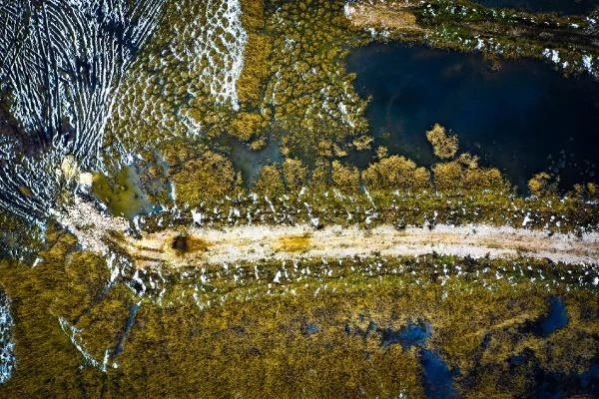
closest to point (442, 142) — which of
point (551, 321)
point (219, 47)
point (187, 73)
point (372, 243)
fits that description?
Answer: point (372, 243)

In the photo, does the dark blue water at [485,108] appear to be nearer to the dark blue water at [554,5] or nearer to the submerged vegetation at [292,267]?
the submerged vegetation at [292,267]

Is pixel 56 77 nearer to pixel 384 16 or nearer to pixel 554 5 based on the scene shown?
pixel 384 16

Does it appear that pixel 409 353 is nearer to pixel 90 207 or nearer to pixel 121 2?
pixel 90 207

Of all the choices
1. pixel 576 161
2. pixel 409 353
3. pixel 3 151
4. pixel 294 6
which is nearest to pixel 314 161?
pixel 294 6

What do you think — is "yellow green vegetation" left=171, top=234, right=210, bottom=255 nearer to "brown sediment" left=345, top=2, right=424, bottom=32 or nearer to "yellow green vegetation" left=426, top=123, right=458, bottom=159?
"yellow green vegetation" left=426, top=123, right=458, bottom=159

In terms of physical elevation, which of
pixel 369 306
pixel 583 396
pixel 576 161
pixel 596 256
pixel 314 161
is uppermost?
pixel 576 161
